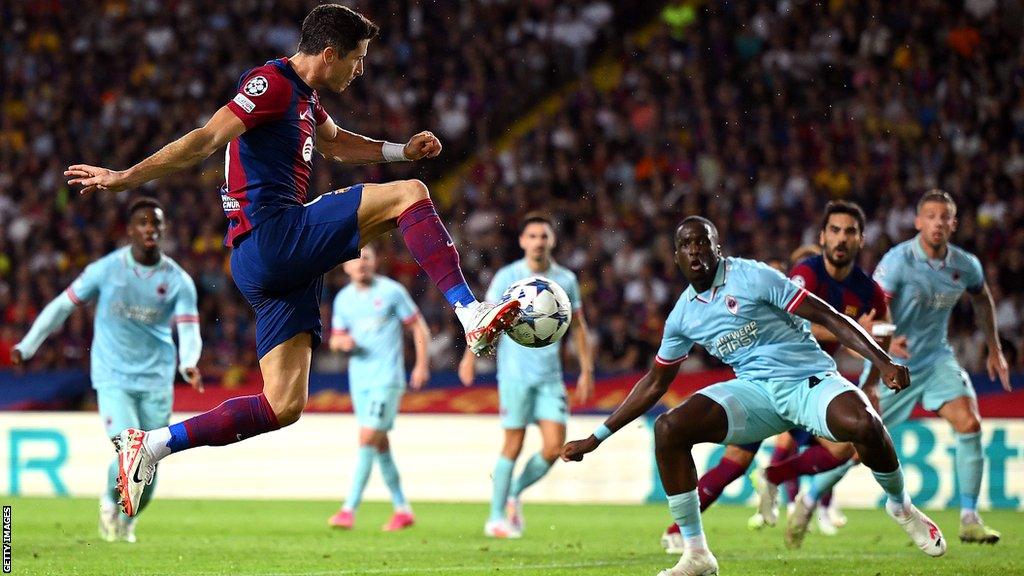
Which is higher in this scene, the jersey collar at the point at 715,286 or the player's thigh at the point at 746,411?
the jersey collar at the point at 715,286

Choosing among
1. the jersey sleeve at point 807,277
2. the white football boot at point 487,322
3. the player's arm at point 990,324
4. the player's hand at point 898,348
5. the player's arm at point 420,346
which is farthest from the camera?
the player's arm at point 420,346

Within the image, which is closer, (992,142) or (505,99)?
(992,142)

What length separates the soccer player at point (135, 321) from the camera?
417 inches

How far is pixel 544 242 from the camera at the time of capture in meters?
11.4

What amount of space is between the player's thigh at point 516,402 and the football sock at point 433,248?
5.03 meters

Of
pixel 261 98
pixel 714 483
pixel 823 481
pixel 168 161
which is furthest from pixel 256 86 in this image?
pixel 823 481

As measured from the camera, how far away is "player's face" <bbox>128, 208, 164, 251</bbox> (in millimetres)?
10461

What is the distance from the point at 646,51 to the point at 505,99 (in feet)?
7.45

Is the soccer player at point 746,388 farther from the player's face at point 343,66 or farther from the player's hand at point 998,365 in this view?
the player's hand at point 998,365

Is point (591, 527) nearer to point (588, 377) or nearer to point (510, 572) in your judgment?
point (588, 377)

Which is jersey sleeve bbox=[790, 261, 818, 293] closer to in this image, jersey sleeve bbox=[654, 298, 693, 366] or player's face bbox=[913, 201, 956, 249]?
player's face bbox=[913, 201, 956, 249]

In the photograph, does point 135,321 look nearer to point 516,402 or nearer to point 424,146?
point 516,402

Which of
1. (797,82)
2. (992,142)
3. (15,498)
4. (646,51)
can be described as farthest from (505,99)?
(15,498)

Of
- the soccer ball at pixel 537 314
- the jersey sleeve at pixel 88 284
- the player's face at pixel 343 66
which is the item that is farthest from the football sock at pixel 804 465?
the jersey sleeve at pixel 88 284
